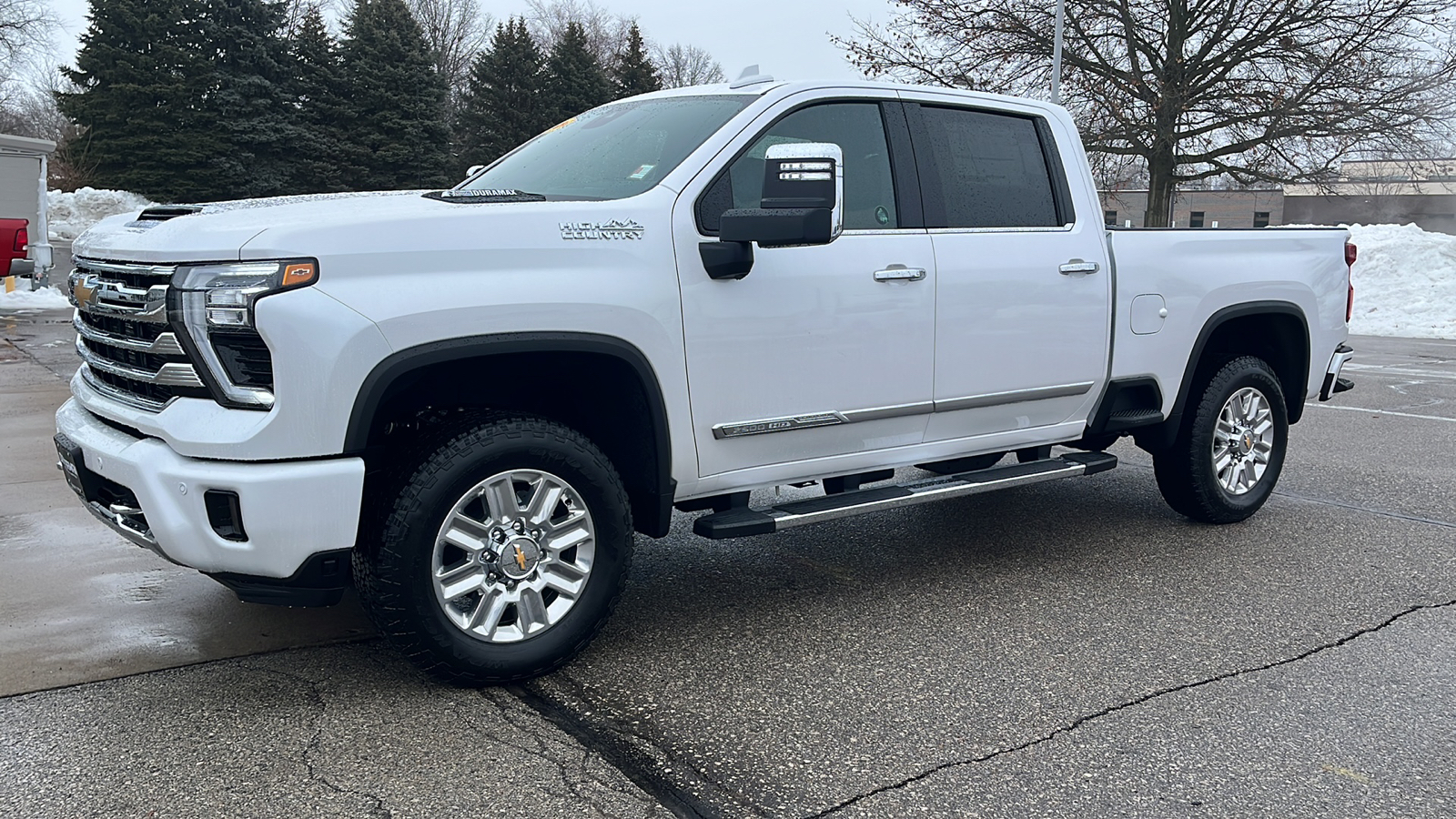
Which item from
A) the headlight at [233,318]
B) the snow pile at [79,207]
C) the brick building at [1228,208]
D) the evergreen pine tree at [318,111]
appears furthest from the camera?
the brick building at [1228,208]

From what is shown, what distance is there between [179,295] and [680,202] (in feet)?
5.20

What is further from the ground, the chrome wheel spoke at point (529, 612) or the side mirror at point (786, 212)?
the side mirror at point (786, 212)

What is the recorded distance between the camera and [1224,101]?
82.8 ft

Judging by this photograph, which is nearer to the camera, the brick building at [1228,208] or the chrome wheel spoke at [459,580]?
the chrome wheel spoke at [459,580]

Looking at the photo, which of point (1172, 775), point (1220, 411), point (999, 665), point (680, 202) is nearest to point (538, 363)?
point (680, 202)

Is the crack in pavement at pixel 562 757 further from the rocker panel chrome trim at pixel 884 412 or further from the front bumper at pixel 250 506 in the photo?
the rocker panel chrome trim at pixel 884 412

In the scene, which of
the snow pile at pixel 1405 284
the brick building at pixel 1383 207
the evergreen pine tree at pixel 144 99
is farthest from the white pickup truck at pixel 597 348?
the brick building at pixel 1383 207

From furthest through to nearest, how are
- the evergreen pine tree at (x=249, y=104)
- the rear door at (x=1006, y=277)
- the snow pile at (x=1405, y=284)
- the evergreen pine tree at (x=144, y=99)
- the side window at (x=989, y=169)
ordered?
the evergreen pine tree at (x=249, y=104) < the evergreen pine tree at (x=144, y=99) < the snow pile at (x=1405, y=284) < the side window at (x=989, y=169) < the rear door at (x=1006, y=277)

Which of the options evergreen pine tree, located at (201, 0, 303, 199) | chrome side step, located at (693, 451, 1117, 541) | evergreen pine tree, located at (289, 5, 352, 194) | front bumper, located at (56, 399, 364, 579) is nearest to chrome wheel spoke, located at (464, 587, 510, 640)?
front bumper, located at (56, 399, 364, 579)

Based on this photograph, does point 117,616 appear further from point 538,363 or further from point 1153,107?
point 1153,107

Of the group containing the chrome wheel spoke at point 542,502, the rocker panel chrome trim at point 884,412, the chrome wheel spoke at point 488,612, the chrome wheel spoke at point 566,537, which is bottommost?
the chrome wheel spoke at point 488,612

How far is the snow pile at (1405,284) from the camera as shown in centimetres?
1919

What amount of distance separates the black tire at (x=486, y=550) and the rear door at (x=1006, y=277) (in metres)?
1.57

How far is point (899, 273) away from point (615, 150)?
3.84 ft
